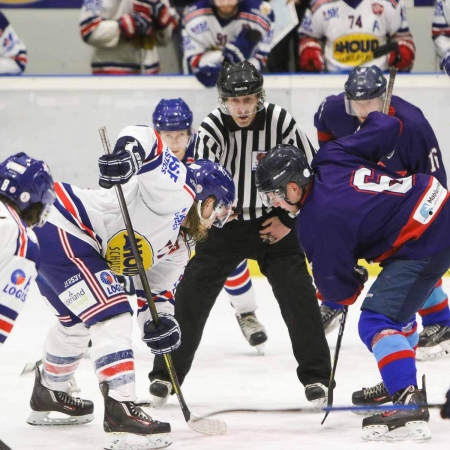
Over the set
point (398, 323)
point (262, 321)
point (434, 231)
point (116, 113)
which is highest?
point (434, 231)

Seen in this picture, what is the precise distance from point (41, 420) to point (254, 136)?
1398 mm

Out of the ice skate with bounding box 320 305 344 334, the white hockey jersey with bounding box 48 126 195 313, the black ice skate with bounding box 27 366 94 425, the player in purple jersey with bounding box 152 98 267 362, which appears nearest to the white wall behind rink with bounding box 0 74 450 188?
the player in purple jersey with bounding box 152 98 267 362

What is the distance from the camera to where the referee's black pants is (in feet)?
14.0

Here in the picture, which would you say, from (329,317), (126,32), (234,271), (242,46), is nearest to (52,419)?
(234,271)

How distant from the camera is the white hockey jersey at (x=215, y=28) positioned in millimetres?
6652

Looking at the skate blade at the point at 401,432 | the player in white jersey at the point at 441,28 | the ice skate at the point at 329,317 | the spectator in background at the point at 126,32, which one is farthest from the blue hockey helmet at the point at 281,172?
the player in white jersey at the point at 441,28

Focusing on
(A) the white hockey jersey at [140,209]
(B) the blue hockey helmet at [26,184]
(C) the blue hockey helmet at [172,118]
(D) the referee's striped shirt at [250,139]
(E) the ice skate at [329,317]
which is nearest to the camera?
(B) the blue hockey helmet at [26,184]

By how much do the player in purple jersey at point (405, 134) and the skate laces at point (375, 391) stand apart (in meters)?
0.75

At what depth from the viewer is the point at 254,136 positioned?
4535 millimetres

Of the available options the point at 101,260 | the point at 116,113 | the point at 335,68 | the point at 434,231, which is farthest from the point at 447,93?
the point at 101,260

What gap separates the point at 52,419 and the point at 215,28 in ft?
10.7

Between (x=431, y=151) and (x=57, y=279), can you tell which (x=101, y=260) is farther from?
(x=431, y=151)

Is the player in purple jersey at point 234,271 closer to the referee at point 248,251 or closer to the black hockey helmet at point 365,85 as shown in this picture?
the referee at point 248,251

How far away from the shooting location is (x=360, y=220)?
143 inches
